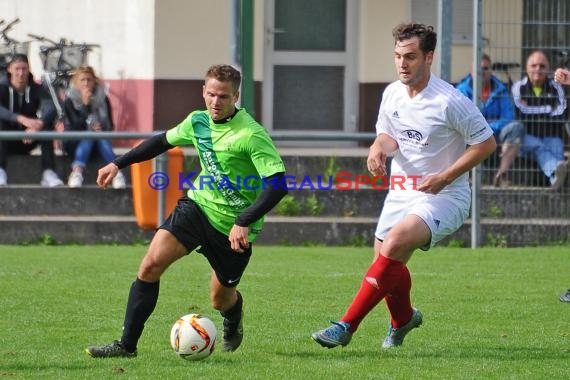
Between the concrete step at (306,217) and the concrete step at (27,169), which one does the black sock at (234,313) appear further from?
the concrete step at (27,169)

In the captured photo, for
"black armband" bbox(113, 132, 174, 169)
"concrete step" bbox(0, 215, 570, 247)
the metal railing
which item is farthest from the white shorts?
"concrete step" bbox(0, 215, 570, 247)

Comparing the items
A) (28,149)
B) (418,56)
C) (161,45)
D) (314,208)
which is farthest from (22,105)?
(418,56)

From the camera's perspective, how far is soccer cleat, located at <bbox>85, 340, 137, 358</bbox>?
745 centimetres

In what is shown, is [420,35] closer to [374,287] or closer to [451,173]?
[451,173]

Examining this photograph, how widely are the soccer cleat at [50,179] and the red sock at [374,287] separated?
25.8ft

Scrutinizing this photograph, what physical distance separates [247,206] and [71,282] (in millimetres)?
3826

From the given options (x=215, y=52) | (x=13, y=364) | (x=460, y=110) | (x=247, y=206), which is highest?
(x=215, y=52)

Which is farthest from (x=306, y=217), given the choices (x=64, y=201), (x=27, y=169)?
(x=27, y=169)

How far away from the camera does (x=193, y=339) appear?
23.8 ft

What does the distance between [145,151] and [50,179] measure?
24.5 feet

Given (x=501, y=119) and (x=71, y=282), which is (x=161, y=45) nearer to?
(x=501, y=119)

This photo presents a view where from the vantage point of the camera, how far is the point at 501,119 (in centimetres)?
1440

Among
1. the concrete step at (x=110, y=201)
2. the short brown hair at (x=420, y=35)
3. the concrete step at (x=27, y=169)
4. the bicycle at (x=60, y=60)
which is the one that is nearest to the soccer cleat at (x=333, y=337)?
the short brown hair at (x=420, y=35)

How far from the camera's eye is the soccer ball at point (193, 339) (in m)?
7.27
